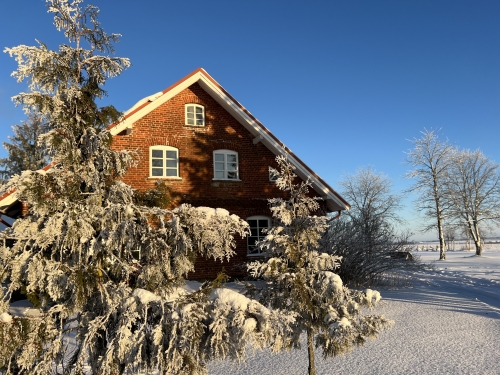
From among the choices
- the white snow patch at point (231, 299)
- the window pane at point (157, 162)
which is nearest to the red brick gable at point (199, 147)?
the window pane at point (157, 162)

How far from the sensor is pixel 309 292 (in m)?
5.46

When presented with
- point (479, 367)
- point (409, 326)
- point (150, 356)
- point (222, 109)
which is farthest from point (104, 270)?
point (222, 109)

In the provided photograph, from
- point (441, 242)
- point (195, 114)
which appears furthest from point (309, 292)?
point (441, 242)

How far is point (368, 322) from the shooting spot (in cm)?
526

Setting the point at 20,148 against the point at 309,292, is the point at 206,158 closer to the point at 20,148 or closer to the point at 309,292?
the point at 309,292

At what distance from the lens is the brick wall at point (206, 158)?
1304 centimetres

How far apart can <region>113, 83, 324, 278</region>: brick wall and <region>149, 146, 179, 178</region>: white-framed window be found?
0.16 meters

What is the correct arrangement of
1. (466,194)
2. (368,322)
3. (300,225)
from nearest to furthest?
(368,322), (300,225), (466,194)

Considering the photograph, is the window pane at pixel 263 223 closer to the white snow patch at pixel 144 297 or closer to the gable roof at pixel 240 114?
the gable roof at pixel 240 114

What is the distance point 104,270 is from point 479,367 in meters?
6.65

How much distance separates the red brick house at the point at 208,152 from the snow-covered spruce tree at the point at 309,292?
746 cm

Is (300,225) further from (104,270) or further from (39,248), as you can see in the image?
(39,248)

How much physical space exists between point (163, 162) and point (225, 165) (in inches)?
97.9

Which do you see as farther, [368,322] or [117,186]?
[368,322]
